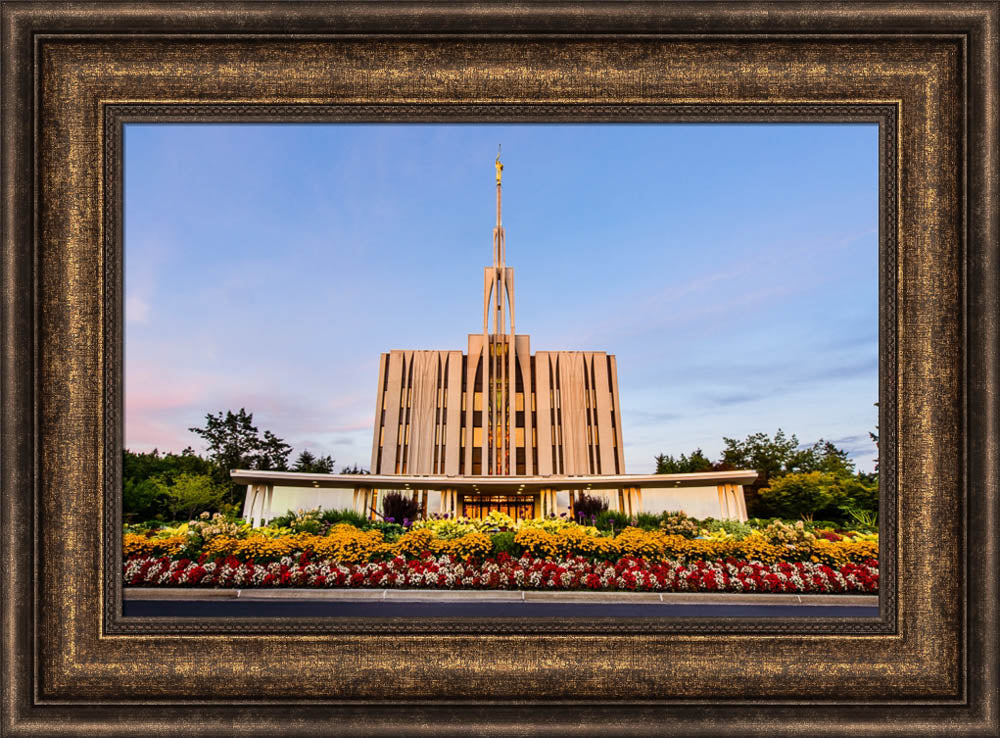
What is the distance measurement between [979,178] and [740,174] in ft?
18.9

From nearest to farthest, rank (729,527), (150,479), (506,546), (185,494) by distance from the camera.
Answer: (506,546) → (729,527) → (185,494) → (150,479)

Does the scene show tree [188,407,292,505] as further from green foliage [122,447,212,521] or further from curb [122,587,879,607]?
curb [122,587,879,607]

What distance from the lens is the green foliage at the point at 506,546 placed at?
20.1ft

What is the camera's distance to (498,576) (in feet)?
17.6

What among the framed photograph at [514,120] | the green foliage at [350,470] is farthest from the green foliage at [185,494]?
the green foliage at [350,470]

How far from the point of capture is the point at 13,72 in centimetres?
341

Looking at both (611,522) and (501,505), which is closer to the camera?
(611,522)

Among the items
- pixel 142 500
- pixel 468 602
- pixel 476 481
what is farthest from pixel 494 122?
pixel 476 481

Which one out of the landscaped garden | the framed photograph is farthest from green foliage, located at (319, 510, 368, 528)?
the framed photograph

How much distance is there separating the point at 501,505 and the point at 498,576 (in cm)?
1369

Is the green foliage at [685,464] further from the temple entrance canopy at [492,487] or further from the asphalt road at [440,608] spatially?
the asphalt road at [440,608]

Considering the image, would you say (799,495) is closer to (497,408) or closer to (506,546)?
(506,546)

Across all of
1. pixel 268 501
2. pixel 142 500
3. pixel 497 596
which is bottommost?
pixel 268 501

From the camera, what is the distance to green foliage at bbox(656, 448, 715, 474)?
74.9 ft
